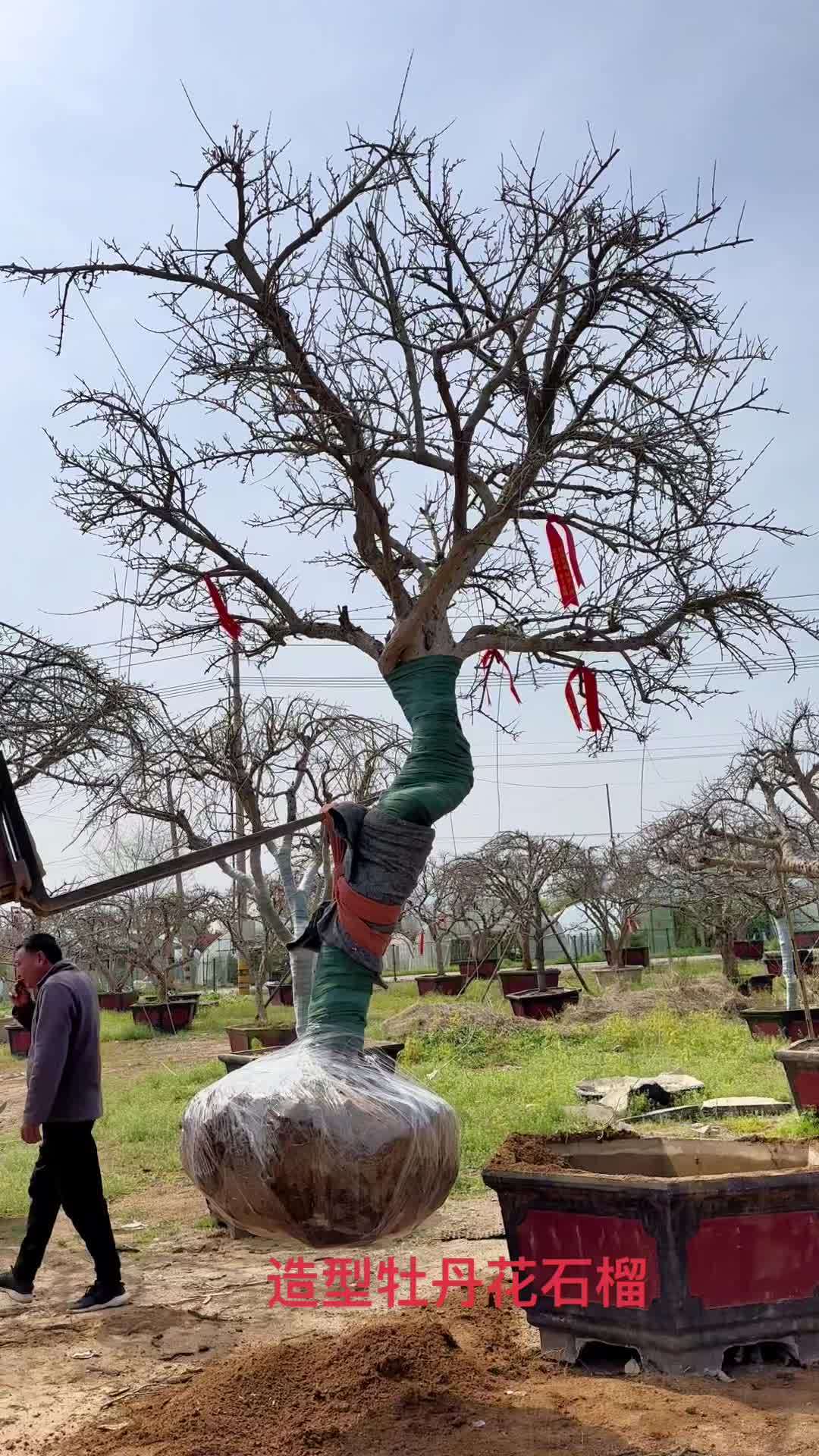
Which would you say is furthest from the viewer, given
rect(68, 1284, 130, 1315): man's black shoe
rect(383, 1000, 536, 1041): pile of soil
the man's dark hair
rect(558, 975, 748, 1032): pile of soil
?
rect(558, 975, 748, 1032): pile of soil

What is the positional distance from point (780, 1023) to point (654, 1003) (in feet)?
14.1

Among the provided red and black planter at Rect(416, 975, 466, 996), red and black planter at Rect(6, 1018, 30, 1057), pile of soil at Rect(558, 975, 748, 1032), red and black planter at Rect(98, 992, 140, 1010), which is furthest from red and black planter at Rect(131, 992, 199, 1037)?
pile of soil at Rect(558, 975, 748, 1032)

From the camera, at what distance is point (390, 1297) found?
5488 millimetres

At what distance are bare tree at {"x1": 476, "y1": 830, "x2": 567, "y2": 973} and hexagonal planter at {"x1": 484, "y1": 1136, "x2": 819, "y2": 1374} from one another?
16931 mm

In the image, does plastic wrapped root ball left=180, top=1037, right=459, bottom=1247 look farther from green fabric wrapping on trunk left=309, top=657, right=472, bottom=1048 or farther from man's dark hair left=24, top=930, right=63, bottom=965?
man's dark hair left=24, top=930, right=63, bottom=965

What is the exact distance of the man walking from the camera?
563 cm

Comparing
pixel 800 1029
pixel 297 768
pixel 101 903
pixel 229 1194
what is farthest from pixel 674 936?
pixel 229 1194

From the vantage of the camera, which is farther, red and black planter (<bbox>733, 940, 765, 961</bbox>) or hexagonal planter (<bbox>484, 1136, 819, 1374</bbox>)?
red and black planter (<bbox>733, 940, 765, 961</bbox>)

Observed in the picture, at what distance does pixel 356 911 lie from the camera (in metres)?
3.37

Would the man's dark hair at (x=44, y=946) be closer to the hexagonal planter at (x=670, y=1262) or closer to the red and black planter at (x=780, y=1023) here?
the hexagonal planter at (x=670, y=1262)

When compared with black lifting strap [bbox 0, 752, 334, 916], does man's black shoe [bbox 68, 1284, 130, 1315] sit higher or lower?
lower

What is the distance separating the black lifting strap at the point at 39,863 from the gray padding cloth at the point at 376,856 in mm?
112

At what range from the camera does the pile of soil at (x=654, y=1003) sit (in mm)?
17609

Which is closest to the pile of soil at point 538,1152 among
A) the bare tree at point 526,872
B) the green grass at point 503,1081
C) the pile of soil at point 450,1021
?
the green grass at point 503,1081
